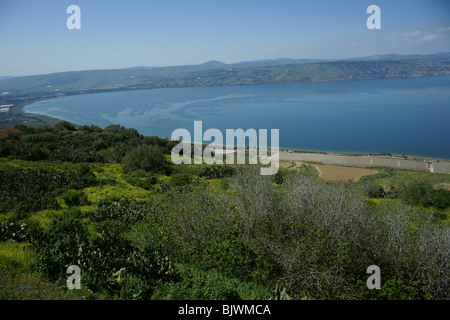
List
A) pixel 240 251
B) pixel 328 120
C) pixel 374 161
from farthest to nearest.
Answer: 1. pixel 328 120
2. pixel 374 161
3. pixel 240 251

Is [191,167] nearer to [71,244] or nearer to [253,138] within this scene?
[71,244]

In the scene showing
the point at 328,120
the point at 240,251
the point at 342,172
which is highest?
the point at 328,120

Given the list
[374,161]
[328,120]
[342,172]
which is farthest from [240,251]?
[328,120]

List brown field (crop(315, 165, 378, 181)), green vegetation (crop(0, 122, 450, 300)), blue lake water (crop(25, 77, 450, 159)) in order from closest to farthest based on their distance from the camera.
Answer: green vegetation (crop(0, 122, 450, 300)) < brown field (crop(315, 165, 378, 181)) < blue lake water (crop(25, 77, 450, 159))

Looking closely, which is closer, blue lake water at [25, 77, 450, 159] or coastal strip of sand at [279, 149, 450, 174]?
coastal strip of sand at [279, 149, 450, 174]

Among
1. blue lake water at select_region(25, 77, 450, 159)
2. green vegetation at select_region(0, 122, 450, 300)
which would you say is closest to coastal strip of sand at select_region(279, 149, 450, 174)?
blue lake water at select_region(25, 77, 450, 159)

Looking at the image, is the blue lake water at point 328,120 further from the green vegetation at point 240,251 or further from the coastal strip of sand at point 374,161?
the green vegetation at point 240,251

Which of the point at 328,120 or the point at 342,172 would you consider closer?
the point at 342,172

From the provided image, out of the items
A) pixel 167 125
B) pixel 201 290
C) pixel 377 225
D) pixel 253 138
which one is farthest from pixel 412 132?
pixel 201 290

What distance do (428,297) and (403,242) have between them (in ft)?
4.18

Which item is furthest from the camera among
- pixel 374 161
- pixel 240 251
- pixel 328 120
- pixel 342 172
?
pixel 328 120

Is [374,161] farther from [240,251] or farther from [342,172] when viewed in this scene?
[240,251]

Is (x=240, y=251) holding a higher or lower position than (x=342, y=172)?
higher

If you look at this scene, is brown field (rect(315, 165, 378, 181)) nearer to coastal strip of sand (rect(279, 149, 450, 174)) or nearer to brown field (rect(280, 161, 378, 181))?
brown field (rect(280, 161, 378, 181))
